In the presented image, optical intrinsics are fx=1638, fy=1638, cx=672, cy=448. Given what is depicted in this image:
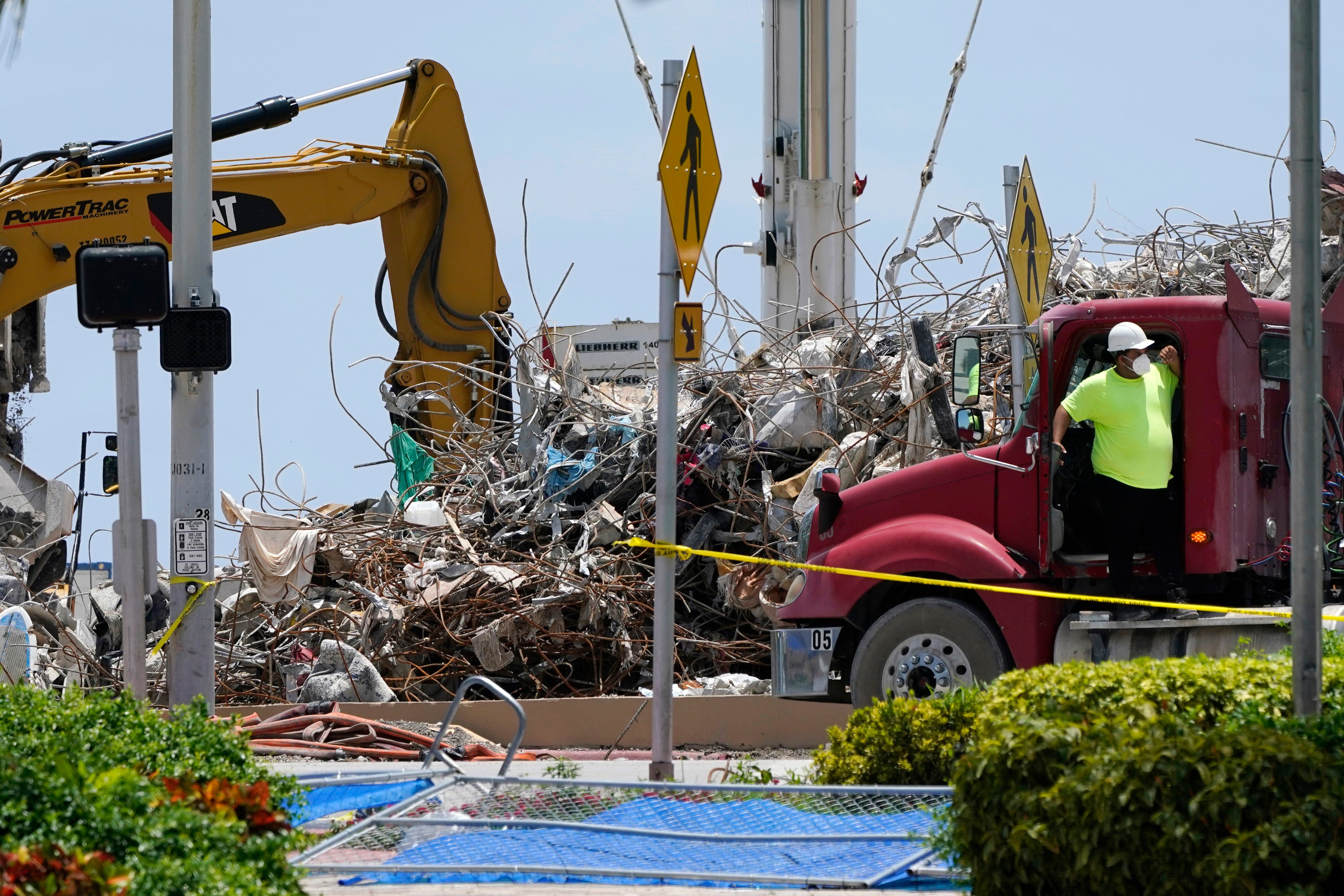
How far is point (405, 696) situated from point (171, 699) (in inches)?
183

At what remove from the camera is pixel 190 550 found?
9.98 meters

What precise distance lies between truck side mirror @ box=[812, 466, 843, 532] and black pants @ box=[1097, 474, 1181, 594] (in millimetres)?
1909

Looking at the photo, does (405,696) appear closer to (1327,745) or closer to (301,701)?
(301,701)

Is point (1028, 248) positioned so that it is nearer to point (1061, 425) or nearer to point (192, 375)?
point (1061, 425)

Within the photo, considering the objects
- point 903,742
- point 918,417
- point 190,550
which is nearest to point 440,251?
point 918,417

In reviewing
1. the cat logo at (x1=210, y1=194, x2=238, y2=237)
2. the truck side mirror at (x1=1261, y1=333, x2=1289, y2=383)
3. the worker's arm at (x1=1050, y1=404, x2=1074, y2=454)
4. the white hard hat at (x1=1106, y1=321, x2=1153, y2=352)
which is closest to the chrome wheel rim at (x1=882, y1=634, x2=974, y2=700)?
the worker's arm at (x1=1050, y1=404, x2=1074, y2=454)

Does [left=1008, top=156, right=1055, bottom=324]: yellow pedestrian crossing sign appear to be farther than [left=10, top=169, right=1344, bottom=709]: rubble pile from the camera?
No

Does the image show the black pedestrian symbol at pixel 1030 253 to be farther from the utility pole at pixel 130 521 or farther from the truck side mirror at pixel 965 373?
the utility pole at pixel 130 521

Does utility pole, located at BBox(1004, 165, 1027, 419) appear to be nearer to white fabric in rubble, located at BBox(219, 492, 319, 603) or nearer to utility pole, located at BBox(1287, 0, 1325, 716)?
utility pole, located at BBox(1287, 0, 1325, 716)

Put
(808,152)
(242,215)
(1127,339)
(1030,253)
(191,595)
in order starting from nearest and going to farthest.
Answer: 1. (1127,339)
2. (191,595)
3. (1030,253)
4. (242,215)
5. (808,152)

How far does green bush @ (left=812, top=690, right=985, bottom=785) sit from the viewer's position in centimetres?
757

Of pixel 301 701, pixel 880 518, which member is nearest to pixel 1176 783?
pixel 880 518

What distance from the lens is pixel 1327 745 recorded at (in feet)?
15.7

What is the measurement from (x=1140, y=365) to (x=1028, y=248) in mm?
1277
